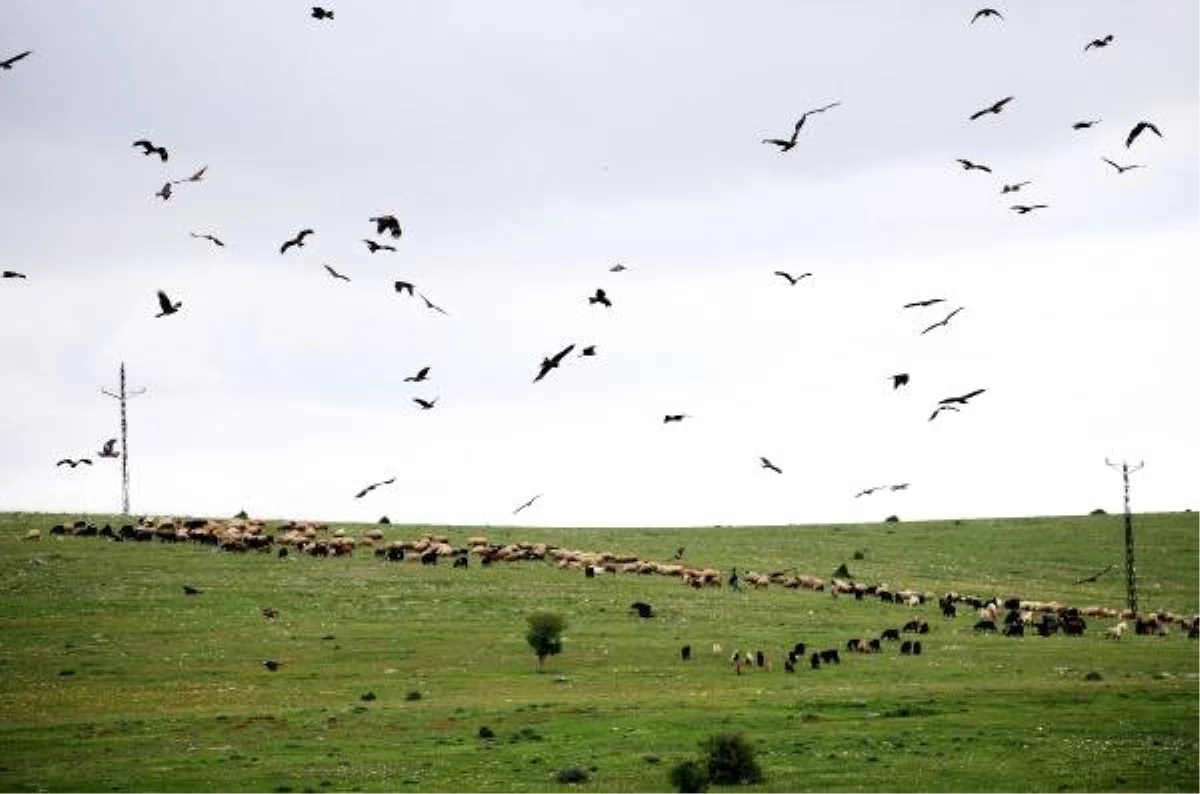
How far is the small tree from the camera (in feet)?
193

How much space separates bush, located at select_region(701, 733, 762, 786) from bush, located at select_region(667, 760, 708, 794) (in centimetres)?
151

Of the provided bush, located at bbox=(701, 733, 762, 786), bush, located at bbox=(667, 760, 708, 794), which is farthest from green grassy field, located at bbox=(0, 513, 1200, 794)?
bush, located at bbox=(667, 760, 708, 794)

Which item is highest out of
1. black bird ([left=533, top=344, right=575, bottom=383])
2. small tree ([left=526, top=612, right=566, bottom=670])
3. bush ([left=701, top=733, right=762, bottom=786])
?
black bird ([left=533, top=344, right=575, bottom=383])

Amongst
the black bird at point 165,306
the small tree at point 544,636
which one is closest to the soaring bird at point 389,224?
the black bird at point 165,306

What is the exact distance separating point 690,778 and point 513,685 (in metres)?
18.3

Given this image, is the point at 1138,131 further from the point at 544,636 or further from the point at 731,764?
the point at 544,636

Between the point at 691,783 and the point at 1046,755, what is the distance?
11.3 m

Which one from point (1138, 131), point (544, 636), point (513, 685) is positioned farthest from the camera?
point (544, 636)

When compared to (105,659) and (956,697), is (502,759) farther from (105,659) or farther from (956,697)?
(105,659)

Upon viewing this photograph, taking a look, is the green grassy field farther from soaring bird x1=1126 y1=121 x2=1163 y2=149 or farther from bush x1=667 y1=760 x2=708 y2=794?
soaring bird x1=1126 y1=121 x2=1163 y2=149

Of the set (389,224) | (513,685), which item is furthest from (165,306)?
(513,685)

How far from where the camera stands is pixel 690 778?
37969 mm

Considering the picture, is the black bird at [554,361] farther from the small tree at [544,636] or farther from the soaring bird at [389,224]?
the small tree at [544,636]

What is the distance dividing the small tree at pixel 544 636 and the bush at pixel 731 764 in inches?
734
